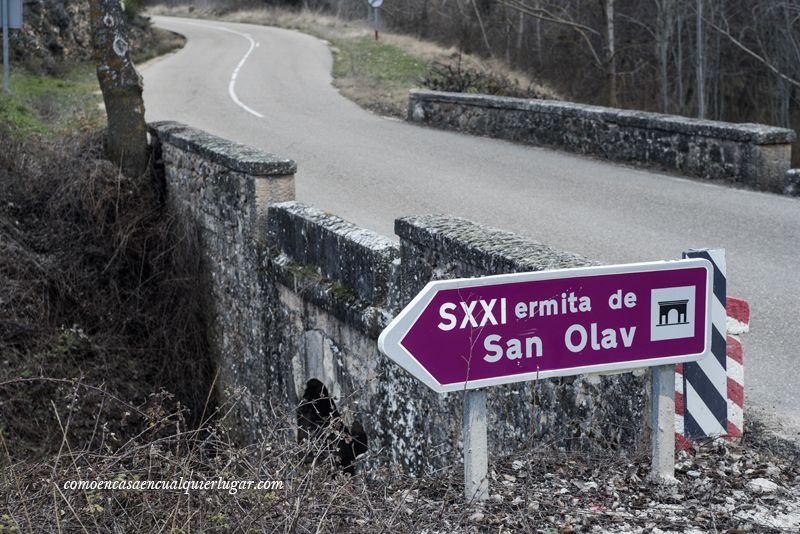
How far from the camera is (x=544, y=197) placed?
11.5 m

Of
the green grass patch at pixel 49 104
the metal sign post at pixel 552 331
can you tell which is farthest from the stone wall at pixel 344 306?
the green grass patch at pixel 49 104

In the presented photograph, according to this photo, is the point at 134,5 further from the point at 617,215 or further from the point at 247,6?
the point at 617,215

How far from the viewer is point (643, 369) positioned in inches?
171

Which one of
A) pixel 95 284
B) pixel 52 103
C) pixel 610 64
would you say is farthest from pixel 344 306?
pixel 610 64

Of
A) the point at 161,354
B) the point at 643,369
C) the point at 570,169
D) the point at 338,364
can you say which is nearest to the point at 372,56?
the point at 570,169

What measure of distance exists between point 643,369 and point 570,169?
8.98 m

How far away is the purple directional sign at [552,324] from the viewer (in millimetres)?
3705

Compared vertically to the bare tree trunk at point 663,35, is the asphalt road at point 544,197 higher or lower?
lower

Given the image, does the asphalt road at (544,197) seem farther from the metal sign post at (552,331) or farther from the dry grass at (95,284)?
the dry grass at (95,284)

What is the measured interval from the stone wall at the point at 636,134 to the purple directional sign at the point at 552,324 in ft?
25.9

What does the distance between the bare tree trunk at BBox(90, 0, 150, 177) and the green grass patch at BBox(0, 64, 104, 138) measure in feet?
3.73

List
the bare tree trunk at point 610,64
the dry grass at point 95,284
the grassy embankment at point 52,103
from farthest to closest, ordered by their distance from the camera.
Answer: the bare tree trunk at point 610,64 < the grassy embankment at point 52,103 < the dry grass at point 95,284

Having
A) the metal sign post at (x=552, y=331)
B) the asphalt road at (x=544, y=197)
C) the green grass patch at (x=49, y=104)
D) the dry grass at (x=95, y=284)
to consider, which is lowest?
the dry grass at (x=95, y=284)

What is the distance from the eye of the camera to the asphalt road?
7.29 metres
